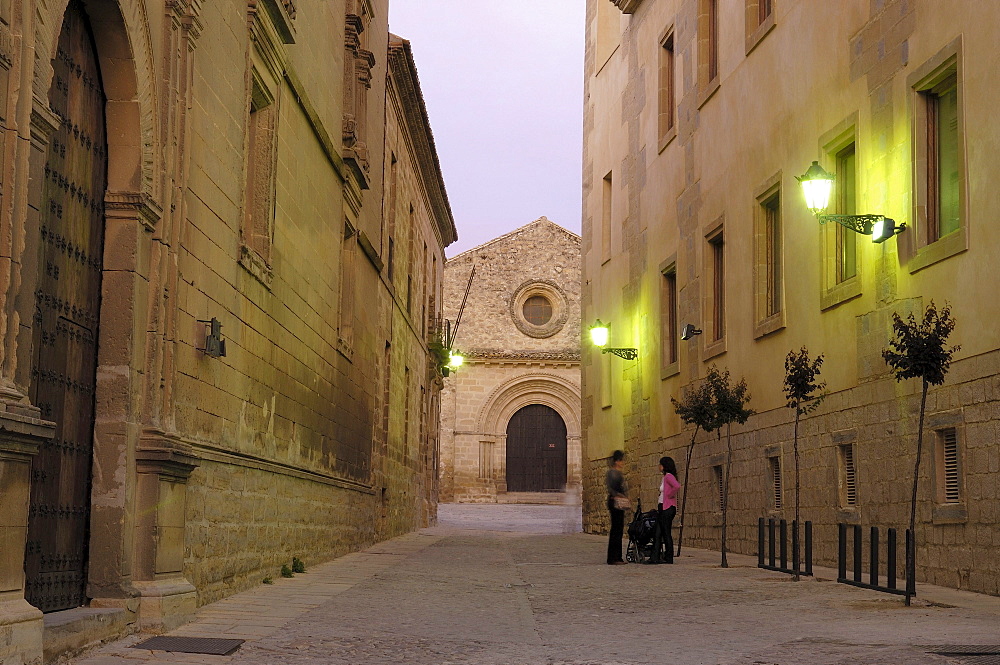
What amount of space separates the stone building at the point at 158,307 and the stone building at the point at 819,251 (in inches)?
232

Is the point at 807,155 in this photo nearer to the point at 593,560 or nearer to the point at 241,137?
the point at 593,560

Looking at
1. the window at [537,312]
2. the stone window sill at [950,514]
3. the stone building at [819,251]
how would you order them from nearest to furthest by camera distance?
the stone window sill at [950,514], the stone building at [819,251], the window at [537,312]

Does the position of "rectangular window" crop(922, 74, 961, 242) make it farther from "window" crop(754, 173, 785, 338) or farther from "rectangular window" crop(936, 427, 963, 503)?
"window" crop(754, 173, 785, 338)

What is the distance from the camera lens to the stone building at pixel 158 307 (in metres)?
6.05

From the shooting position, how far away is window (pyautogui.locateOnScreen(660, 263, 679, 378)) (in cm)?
2158

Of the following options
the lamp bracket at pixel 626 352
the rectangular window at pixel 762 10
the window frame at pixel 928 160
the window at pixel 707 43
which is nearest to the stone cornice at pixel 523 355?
the lamp bracket at pixel 626 352

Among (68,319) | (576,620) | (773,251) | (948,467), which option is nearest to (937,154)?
(948,467)

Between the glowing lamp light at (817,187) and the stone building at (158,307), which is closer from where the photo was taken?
the stone building at (158,307)

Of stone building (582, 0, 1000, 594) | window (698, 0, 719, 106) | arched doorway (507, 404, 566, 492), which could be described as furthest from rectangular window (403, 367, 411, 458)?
arched doorway (507, 404, 566, 492)

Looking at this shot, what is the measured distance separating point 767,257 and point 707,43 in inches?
195

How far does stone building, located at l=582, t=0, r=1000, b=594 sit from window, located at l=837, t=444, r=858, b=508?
3 cm

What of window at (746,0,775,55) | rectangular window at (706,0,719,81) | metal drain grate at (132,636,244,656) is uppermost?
rectangular window at (706,0,719,81)

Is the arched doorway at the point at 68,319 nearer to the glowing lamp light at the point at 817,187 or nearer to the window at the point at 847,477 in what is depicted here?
the glowing lamp light at the point at 817,187

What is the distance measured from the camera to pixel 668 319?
71.5 feet
